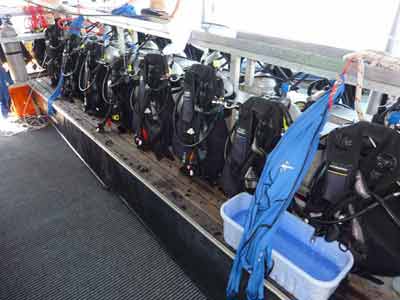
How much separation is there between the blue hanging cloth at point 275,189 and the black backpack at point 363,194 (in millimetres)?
85

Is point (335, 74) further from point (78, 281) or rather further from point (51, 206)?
point (51, 206)

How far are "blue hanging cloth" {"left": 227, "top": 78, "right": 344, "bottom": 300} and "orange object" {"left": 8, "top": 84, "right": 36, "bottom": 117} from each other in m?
3.42

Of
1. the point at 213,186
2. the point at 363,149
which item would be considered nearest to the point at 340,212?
the point at 363,149

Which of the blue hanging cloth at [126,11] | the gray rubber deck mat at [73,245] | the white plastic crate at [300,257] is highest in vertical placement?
the blue hanging cloth at [126,11]

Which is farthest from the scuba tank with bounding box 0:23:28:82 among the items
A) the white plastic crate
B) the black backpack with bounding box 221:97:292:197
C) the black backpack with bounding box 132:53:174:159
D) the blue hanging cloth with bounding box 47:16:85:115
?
the white plastic crate

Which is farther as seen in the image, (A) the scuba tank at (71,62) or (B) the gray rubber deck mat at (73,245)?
(A) the scuba tank at (71,62)

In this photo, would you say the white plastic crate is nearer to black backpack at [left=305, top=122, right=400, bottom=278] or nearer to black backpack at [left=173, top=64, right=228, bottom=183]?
black backpack at [left=305, top=122, right=400, bottom=278]

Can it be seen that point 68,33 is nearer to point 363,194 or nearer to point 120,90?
point 120,90

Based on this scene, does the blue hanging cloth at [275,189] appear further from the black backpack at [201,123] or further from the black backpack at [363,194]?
the black backpack at [201,123]

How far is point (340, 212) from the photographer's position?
3.56 feet

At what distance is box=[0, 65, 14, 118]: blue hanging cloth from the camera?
329cm

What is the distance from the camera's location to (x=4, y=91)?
10.9ft

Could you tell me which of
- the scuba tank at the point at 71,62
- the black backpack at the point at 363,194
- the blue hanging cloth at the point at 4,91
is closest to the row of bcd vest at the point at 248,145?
the black backpack at the point at 363,194

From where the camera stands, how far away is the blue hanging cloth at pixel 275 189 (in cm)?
105
